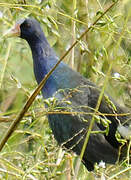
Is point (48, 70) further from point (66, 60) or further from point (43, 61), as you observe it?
point (66, 60)

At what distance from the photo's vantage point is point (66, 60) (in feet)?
9.18

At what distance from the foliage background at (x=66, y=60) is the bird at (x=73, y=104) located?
6 cm

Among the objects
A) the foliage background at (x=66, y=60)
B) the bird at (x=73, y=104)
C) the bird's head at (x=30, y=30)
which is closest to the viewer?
the foliage background at (x=66, y=60)

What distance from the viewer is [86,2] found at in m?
2.44

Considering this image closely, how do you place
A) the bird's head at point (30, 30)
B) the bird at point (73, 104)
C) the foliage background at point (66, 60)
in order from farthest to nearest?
the bird's head at point (30, 30)
the bird at point (73, 104)
the foliage background at point (66, 60)

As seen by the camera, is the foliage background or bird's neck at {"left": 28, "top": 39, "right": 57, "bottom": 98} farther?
bird's neck at {"left": 28, "top": 39, "right": 57, "bottom": 98}

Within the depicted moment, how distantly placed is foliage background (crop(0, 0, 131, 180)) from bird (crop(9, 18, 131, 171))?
0.06 m

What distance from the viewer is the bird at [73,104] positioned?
2.36 m

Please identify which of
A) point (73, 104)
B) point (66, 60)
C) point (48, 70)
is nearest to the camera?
point (73, 104)

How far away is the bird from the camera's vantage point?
2.36 meters

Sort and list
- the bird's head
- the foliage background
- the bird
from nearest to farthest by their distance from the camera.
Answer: the foliage background
the bird
the bird's head

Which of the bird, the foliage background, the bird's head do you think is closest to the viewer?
the foliage background

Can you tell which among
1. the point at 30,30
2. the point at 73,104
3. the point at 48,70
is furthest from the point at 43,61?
the point at 73,104

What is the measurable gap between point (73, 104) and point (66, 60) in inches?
22.3
